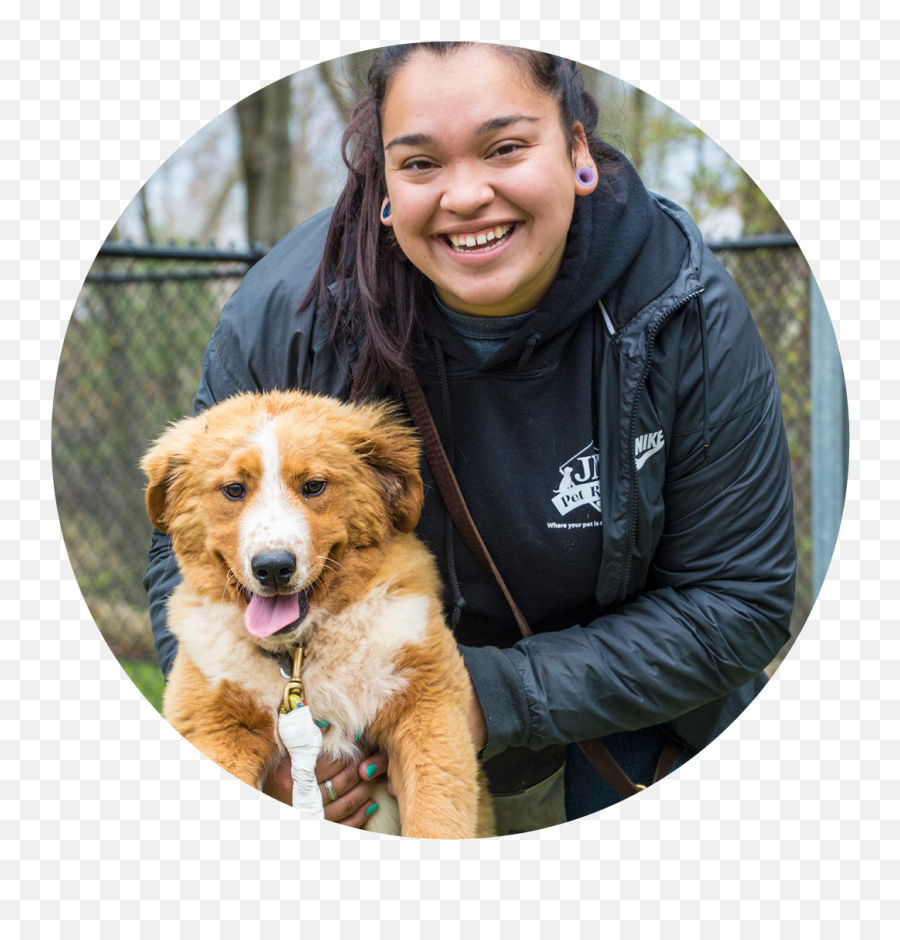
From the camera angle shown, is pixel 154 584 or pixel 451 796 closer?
pixel 451 796

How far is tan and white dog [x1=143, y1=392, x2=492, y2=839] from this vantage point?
2326mm

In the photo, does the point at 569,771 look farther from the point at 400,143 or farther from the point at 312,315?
the point at 400,143

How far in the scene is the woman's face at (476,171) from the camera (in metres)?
2.18

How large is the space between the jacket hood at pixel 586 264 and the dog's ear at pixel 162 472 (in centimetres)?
85

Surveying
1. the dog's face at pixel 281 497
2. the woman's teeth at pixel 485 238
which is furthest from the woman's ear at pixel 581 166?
the dog's face at pixel 281 497

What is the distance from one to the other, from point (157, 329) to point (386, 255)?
3421mm

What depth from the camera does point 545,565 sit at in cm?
271

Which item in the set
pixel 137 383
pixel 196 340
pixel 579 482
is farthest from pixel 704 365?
pixel 137 383

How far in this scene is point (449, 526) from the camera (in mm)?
2701

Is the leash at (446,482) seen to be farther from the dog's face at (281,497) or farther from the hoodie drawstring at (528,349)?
the hoodie drawstring at (528,349)

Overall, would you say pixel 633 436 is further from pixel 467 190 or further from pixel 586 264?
pixel 467 190

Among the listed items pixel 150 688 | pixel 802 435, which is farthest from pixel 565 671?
pixel 802 435

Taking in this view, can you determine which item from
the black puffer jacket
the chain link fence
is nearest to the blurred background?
the chain link fence

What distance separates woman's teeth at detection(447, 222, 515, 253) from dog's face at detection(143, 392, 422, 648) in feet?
1.91
